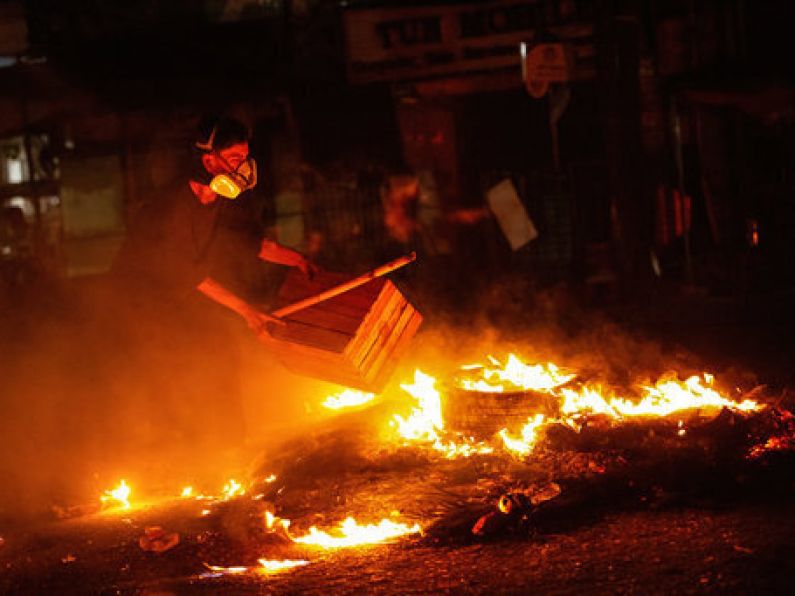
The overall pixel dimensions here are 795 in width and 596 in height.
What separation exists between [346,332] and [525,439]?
189cm

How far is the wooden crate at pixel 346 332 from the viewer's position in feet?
22.5

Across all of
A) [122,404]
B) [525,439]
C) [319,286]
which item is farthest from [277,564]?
[122,404]

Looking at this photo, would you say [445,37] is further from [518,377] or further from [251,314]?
[251,314]

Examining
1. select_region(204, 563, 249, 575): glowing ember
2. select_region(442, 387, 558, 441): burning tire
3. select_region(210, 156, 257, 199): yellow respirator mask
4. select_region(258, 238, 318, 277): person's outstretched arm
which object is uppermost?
select_region(210, 156, 257, 199): yellow respirator mask

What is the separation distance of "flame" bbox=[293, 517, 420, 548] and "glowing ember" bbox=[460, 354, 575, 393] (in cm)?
198

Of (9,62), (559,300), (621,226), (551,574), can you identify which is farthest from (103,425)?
(9,62)

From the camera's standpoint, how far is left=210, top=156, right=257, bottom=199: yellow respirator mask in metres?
6.98

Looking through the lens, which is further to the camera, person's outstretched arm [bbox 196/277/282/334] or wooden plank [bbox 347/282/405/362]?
person's outstretched arm [bbox 196/277/282/334]

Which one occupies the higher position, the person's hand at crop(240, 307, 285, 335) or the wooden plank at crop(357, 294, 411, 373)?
the person's hand at crop(240, 307, 285, 335)

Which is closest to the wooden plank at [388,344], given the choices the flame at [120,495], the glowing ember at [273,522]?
the glowing ember at [273,522]

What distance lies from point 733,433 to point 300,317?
12.0 feet

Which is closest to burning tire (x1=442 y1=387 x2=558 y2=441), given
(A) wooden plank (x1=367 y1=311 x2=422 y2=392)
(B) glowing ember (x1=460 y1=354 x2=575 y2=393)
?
(B) glowing ember (x1=460 y1=354 x2=575 y2=393)

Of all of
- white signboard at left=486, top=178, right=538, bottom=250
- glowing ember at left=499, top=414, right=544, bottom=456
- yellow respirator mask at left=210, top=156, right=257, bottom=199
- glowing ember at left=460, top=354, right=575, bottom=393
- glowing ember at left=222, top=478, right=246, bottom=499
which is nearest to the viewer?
yellow respirator mask at left=210, top=156, right=257, bottom=199

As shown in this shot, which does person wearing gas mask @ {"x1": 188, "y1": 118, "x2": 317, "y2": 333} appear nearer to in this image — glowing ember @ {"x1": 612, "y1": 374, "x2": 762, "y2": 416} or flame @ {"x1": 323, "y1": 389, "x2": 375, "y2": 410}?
flame @ {"x1": 323, "y1": 389, "x2": 375, "y2": 410}
